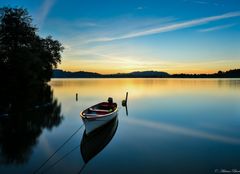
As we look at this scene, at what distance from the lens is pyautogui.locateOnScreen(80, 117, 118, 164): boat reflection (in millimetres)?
13203

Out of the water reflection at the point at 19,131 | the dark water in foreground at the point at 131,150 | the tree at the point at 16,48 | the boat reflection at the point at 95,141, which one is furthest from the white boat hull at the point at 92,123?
the tree at the point at 16,48

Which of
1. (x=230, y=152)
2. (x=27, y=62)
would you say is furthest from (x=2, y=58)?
(x=230, y=152)

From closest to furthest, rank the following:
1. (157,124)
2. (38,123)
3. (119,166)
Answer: (119,166), (38,123), (157,124)

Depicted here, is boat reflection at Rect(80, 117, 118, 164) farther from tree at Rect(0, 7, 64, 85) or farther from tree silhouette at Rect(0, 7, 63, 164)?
tree at Rect(0, 7, 64, 85)

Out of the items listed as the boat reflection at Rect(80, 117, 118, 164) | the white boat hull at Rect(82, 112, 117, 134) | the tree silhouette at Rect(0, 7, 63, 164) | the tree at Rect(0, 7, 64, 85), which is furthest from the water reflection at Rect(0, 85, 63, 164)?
the tree at Rect(0, 7, 64, 85)

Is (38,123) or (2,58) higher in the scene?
(2,58)

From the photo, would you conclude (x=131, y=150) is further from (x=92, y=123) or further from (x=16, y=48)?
(x=16, y=48)

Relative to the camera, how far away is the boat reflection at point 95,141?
1320 centimetres

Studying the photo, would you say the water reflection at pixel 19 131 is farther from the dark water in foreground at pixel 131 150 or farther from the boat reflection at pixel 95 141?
the boat reflection at pixel 95 141

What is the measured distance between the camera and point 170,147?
47.4 ft

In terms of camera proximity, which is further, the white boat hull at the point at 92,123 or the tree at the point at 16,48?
the tree at the point at 16,48

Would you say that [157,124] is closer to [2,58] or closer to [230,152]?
[230,152]

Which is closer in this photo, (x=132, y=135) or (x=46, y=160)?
(x=46, y=160)

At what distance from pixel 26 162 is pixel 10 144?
3.51 metres
